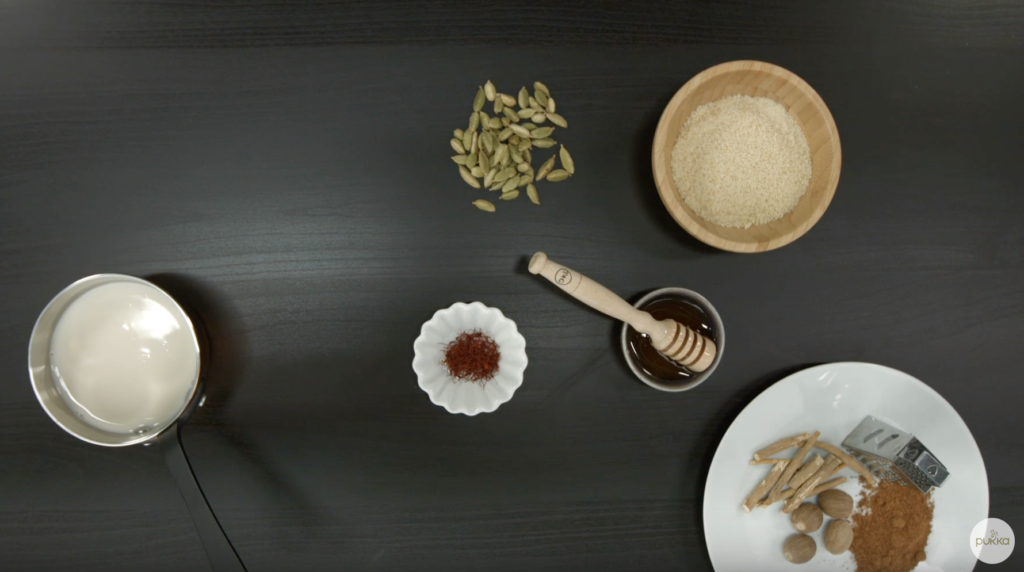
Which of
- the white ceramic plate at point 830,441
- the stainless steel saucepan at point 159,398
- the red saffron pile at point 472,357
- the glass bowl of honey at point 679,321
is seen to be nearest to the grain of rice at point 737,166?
the glass bowl of honey at point 679,321

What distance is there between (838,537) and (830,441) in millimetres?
136

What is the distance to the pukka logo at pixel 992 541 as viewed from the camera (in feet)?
2.79

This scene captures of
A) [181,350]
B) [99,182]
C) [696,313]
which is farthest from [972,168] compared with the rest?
[99,182]

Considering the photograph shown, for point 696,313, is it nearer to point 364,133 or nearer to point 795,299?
point 795,299

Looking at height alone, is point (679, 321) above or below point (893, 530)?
above

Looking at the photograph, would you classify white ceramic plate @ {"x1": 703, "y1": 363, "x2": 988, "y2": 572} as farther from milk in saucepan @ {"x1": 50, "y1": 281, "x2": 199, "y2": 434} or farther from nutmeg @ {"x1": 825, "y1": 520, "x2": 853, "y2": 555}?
milk in saucepan @ {"x1": 50, "y1": 281, "x2": 199, "y2": 434}

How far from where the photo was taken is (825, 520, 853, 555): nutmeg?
2.74 feet

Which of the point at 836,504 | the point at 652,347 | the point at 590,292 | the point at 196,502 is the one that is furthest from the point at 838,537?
the point at 196,502

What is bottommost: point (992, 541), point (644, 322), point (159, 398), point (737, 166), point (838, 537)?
point (992, 541)

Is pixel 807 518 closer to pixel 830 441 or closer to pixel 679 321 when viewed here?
pixel 830 441

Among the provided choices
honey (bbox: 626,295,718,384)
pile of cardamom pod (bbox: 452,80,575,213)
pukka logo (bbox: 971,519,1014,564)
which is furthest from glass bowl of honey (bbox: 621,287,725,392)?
pukka logo (bbox: 971,519,1014,564)

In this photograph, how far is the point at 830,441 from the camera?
86cm

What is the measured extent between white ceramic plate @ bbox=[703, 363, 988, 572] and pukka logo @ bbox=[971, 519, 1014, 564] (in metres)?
0.02

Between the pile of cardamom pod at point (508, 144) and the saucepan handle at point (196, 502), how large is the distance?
54cm
